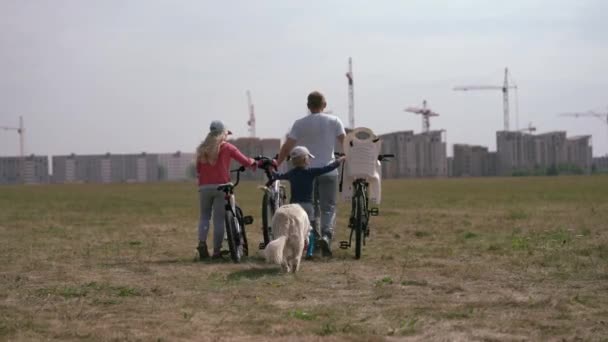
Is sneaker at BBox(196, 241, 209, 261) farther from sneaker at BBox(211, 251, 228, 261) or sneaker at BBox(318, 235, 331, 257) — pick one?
sneaker at BBox(318, 235, 331, 257)

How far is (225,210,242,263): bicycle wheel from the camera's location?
9336 mm

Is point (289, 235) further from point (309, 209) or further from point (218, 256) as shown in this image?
point (218, 256)

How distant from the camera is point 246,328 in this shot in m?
5.36

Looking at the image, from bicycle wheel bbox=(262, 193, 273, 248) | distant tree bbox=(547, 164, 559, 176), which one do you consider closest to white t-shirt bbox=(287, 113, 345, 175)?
bicycle wheel bbox=(262, 193, 273, 248)

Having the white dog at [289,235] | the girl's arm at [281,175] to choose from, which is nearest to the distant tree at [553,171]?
the girl's arm at [281,175]

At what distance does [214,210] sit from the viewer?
965 cm

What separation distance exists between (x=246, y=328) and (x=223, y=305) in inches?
37.1

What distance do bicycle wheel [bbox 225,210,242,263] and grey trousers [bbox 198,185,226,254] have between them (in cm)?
17

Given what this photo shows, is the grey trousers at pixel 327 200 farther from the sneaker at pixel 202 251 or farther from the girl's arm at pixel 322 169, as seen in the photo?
the sneaker at pixel 202 251

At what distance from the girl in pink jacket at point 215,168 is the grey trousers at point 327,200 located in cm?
90

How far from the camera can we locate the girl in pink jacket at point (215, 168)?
30.9ft

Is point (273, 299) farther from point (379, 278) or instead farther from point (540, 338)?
point (540, 338)

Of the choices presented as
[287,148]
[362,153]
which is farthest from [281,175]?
[362,153]

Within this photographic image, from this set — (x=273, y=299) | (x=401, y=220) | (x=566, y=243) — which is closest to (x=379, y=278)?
(x=273, y=299)
